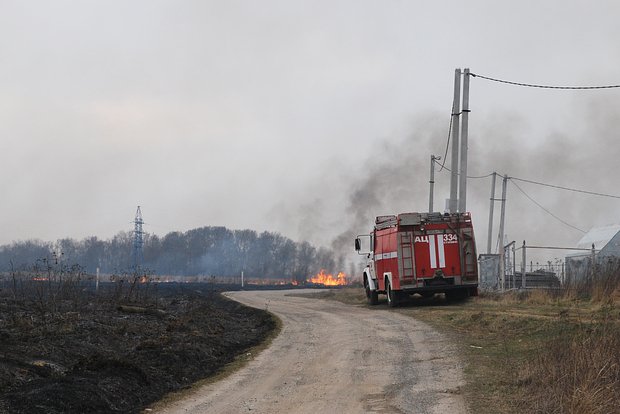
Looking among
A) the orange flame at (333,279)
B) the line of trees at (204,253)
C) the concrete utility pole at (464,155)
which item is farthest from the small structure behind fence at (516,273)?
the line of trees at (204,253)

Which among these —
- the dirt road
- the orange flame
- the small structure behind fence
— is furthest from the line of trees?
the dirt road

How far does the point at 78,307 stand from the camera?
20.2 metres

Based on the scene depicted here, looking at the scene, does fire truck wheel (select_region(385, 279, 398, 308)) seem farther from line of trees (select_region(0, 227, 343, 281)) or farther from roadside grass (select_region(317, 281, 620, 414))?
line of trees (select_region(0, 227, 343, 281))

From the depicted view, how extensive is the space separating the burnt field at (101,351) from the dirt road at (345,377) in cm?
97

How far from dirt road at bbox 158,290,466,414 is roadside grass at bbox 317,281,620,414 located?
565mm

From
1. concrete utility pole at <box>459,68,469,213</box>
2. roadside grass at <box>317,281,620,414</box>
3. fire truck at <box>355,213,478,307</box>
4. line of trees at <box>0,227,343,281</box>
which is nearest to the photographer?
roadside grass at <box>317,281,620,414</box>

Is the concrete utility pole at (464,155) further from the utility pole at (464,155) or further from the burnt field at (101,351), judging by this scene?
the burnt field at (101,351)

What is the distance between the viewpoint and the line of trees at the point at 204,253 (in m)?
112

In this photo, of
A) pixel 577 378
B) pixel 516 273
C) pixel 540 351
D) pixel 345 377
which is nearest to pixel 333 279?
pixel 516 273

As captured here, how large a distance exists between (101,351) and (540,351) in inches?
336

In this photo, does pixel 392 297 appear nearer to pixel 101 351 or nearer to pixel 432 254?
pixel 432 254

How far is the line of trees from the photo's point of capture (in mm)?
111938

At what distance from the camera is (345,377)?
36.0ft

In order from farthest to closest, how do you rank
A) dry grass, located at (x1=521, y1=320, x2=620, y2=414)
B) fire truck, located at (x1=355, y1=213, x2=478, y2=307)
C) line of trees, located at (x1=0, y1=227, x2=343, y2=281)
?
1. line of trees, located at (x1=0, y1=227, x2=343, y2=281)
2. fire truck, located at (x1=355, y1=213, x2=478, y2=307)
3. dry grass, located at (x1=521, y1=320, x2=620, y2=414)
